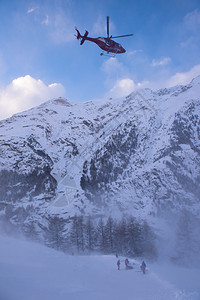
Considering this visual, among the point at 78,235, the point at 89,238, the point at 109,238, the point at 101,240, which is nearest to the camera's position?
the point at 109,238

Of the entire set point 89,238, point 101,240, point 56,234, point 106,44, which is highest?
point 106,44

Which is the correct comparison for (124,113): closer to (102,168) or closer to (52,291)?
(102,168)

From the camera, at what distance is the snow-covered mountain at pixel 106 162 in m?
74.3

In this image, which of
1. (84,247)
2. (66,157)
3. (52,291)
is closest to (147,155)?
(66,157)

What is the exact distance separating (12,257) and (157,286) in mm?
11865

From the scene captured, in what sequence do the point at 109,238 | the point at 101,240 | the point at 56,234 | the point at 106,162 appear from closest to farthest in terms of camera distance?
1. the point at 109,238
2. the point at 101,240
3. the point at 56,234
4. the point at 106,162

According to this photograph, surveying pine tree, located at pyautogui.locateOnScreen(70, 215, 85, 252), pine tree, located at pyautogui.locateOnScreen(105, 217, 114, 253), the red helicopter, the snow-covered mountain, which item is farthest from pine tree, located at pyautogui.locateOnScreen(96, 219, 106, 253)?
the red helicopter

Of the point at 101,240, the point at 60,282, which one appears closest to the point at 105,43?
the point at 60,282

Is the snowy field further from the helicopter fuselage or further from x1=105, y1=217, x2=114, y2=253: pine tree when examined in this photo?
x1=105, y1=217, x2=114, y2=253: pine tree

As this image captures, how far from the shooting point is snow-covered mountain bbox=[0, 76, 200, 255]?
244 feet

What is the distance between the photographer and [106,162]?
94250 millimetres

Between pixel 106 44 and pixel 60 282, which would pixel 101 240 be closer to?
pixel 60 282

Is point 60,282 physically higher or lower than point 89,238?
higher

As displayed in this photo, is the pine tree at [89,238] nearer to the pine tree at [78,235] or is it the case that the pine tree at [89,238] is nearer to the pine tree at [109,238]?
the pine tree at [78,235]
